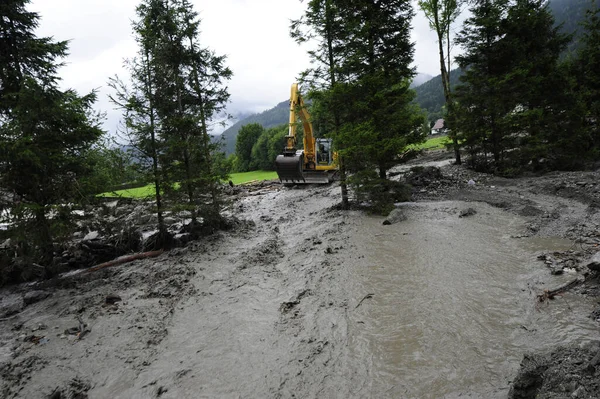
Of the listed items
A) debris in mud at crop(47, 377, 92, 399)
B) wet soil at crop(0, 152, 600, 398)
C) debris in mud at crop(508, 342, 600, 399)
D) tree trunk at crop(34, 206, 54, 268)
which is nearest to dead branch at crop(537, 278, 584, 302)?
wet soil at crop(0, 152, 600, 398)

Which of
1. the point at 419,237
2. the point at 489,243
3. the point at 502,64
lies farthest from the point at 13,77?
the point at 502,64

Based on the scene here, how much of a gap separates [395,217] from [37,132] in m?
12.0

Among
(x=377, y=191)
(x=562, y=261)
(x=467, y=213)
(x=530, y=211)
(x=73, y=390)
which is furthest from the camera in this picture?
(x=377, y=191)

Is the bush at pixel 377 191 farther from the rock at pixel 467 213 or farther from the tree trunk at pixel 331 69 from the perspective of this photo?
the rock at pixel 467 213

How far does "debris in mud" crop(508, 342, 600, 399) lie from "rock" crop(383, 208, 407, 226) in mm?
7975

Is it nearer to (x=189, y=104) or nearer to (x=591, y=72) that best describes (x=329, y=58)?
(x=189, y=104)

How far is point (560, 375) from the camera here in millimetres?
3092

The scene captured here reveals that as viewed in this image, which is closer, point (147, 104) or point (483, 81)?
point (147, 104)

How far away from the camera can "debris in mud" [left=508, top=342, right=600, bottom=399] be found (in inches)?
110

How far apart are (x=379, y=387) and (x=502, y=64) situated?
62.7 feet

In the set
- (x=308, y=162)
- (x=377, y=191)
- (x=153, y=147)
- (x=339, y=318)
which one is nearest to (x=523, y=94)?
(x=377, y=191)

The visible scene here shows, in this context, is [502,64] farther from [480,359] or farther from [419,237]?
[480,359]

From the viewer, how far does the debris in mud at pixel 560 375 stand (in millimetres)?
A: 2796

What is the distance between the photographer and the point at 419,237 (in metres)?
9.58
